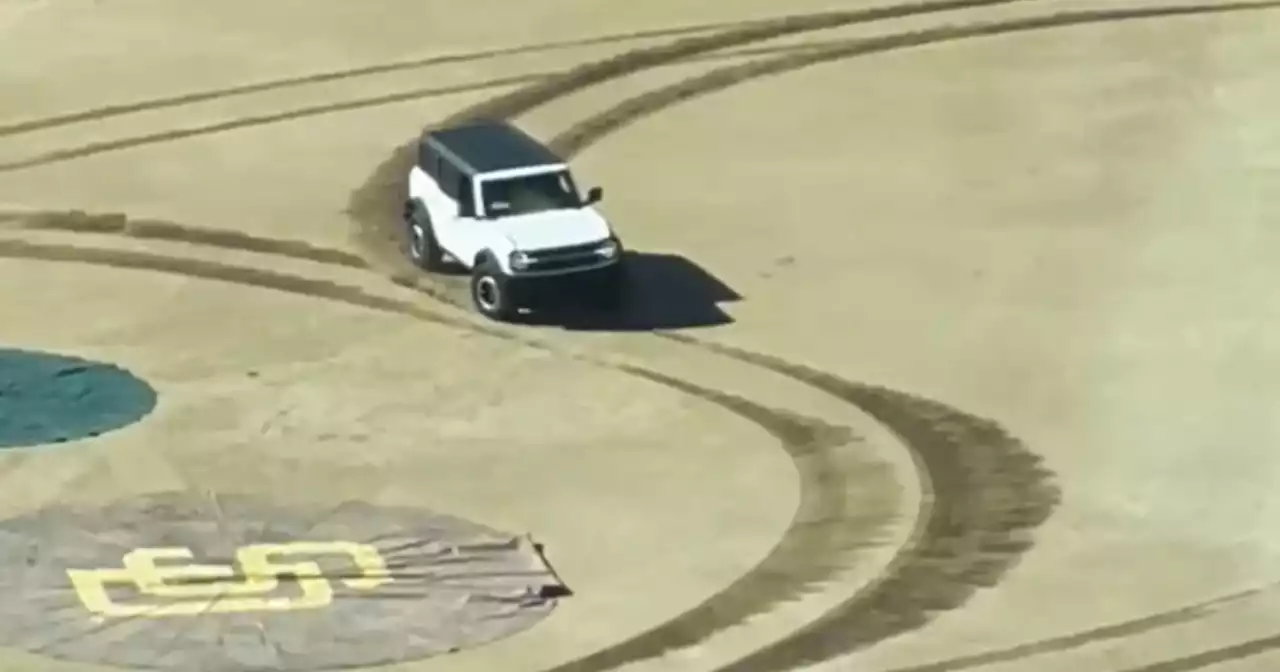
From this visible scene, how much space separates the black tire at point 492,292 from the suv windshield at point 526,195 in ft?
2.22

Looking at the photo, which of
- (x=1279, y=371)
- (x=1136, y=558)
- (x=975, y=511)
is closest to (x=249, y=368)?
(x=975, y=511)

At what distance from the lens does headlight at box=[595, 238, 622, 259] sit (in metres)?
21.4

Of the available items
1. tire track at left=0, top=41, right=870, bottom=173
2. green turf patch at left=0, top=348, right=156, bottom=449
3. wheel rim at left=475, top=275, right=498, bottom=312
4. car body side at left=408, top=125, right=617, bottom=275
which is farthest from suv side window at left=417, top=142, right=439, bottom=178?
tire track at left=0, top=41, right=870, bottom=173

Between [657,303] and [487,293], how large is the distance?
1809 millimetres

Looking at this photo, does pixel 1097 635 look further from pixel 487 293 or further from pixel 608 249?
pixel 487 293

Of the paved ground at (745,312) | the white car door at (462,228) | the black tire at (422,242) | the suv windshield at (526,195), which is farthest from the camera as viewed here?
the black tire at (422,242)

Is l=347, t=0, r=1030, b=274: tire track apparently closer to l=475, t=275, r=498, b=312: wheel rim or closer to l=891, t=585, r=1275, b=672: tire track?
l=475, t=275, r=498, b=312: wheel rim

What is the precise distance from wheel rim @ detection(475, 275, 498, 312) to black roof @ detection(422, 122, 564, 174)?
3.99 feet

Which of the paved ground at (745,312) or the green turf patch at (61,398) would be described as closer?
the paved ground at (745,312)

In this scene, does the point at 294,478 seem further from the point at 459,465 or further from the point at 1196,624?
the point at 1196,624

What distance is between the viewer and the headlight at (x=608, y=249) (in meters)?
21.4

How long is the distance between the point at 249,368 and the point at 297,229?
411cm

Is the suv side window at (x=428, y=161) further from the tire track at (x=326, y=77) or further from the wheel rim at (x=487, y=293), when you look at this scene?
the tire track at (x=326, y=77)

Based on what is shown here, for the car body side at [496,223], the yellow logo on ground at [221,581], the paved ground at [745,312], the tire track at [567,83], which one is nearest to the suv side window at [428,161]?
the car body side at [496,223]
